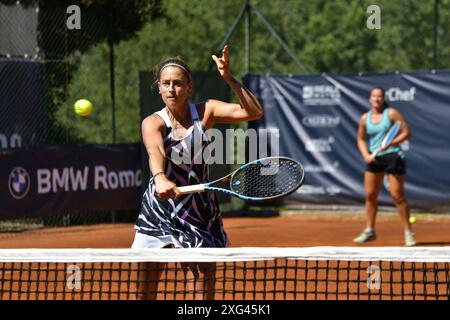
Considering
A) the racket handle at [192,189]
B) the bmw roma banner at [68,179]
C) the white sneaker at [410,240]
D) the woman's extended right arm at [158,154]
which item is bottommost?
the white sneaker at [410,240]

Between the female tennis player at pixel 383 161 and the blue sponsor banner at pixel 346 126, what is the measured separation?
2.99m

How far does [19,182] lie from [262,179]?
7.04 metres

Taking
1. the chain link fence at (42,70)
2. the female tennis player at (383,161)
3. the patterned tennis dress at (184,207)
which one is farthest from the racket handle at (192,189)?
the chain link fence at (42,70)

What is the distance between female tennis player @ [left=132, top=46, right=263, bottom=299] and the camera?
4777 millimetres

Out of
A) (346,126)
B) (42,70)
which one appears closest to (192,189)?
(42,70)

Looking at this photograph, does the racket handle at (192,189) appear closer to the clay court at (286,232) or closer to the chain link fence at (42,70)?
the clay court at (286,232)

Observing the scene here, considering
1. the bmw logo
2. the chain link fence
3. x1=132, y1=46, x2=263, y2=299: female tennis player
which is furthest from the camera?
the chain link fence

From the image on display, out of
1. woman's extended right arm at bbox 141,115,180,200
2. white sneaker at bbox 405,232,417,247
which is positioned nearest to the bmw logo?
white sneaker at bbox 405,232,417,247

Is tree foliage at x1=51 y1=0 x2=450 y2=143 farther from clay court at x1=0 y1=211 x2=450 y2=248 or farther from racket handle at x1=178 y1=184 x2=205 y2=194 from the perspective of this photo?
racket handle at x1=178 y1=184 x2=205 y2=194

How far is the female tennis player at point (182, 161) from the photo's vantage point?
478 centimetres

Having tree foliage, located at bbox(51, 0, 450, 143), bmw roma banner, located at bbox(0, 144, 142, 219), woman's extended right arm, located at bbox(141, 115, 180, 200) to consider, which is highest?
tree foliage, located at bbox(51, 0, 450, 143)

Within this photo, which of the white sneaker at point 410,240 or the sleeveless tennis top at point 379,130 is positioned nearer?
the white sneaker at point 410,240

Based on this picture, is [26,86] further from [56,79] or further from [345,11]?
[345,11]

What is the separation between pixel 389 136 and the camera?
10359 millimetres
